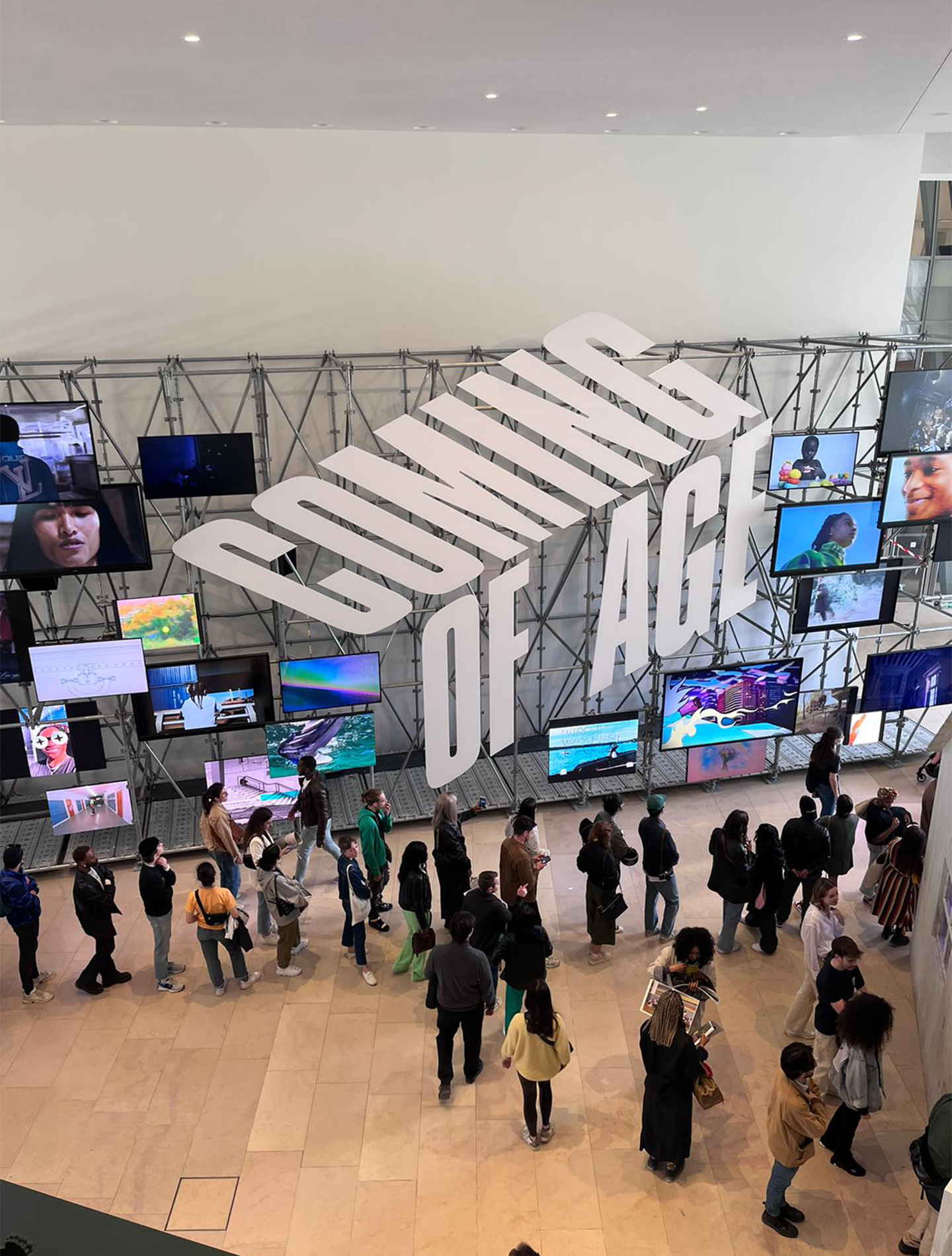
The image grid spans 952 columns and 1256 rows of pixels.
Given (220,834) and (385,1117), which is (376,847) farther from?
(385,1117)

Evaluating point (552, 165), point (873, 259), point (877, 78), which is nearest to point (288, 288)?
point (552, 165)

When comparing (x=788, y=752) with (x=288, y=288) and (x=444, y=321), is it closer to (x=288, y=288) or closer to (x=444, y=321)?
(x=444, y=321)

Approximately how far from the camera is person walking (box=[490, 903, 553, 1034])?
17.3ft

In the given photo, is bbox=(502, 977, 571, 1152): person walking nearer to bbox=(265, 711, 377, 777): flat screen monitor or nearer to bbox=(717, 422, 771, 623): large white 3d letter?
bbox=(265, 711, 377, 777): flat screen monitor

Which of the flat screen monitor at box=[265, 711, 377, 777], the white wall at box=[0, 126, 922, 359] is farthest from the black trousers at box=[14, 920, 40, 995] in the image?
the white wall at box=[0, 126, 922, 359]

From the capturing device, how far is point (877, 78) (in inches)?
212

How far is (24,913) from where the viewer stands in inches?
239

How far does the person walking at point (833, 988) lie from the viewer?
4922 mm

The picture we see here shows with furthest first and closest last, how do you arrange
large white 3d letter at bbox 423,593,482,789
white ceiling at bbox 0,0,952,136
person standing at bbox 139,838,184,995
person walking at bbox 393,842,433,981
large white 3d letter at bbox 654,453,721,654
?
large white 3d letter at bbox 654,453,721,654 < large white 3d letter at bbox 423,593,482,789 < person standing at bbox 139,838,184,995 < person walking at bbox 393,842,433,981 < white ceiling at bbox 0,0,952,136

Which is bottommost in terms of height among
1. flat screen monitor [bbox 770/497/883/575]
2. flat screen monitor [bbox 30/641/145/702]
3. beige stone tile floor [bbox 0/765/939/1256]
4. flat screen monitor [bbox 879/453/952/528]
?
beige stone tile floor [bbox 0/765/939/1256]

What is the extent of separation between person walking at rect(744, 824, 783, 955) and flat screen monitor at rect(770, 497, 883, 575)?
2.73 m

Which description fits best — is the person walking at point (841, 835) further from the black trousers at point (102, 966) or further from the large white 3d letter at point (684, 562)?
the black trousers at point (102, 966)

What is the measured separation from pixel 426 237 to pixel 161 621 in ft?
12.5

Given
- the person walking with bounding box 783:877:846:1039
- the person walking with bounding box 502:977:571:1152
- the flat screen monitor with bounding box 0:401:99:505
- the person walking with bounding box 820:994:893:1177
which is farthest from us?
the flat screen monitor with bounding box 0:401:99:505
